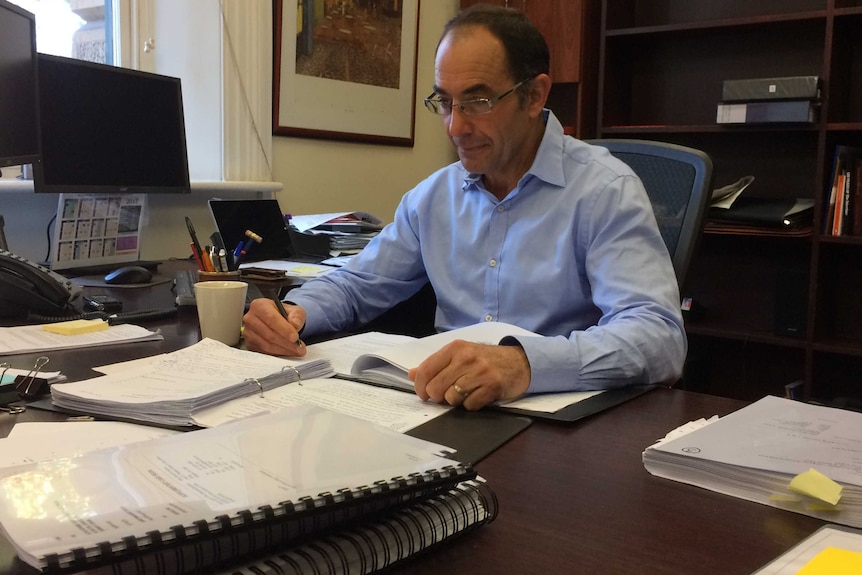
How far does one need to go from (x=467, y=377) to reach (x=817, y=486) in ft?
1.25

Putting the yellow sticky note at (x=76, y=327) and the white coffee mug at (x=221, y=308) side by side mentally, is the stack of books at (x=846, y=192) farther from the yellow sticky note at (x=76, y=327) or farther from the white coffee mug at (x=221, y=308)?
the yellow sticky note at (x=76, y=327)

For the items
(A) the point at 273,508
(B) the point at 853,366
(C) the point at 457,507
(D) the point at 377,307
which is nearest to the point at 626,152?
(D) the point at 377,307

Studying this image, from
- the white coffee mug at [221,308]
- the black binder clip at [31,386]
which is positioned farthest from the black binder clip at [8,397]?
the white coffee mug at [221,308]

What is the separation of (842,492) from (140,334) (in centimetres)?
99

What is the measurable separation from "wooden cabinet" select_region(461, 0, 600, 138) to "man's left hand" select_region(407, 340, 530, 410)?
229 centimetres

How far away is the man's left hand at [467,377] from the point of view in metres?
0.89

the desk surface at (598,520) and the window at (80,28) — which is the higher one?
the window at (80,28)

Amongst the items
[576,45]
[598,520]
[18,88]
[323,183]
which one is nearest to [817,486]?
[598,520]

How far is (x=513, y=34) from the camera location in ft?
4.87

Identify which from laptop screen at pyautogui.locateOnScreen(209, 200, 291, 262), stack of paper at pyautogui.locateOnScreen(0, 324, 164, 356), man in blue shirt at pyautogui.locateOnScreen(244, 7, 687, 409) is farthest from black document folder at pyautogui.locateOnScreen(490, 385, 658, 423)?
laptop screen at pyautogui.locateOnScreen(209, 200, 291, 262)

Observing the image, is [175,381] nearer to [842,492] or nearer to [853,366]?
[842,492]

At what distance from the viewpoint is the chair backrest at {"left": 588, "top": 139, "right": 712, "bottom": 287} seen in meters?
1.48

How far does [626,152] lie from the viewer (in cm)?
166

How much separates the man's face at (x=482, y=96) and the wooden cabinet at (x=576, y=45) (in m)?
1.58
